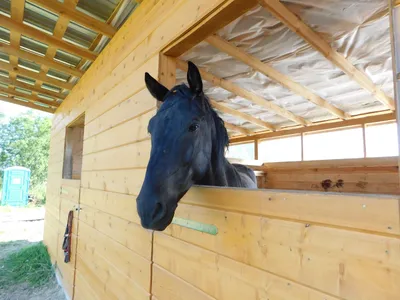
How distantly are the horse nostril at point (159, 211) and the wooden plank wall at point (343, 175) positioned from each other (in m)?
2.72

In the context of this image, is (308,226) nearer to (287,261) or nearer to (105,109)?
(287,261)

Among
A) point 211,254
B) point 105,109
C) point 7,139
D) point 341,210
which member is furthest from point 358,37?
point 7,139

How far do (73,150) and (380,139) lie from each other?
5369mm

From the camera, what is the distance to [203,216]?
125 centimetres

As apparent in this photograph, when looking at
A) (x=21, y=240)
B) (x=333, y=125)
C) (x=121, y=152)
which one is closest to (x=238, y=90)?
(x=121, y=152)

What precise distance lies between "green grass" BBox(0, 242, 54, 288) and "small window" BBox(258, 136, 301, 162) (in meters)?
4.78

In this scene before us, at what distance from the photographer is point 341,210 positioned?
70cm

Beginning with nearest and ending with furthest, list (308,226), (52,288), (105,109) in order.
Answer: (308,226), (105,109), (52,288)

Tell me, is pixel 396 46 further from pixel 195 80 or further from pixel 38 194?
pixel 38 194

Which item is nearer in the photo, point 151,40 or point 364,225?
point 364,225

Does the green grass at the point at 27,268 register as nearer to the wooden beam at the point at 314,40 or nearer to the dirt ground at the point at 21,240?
the dirt ground at the point at 21,240

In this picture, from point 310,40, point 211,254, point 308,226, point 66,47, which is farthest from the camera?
point 66,47

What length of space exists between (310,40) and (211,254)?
1.71 metres

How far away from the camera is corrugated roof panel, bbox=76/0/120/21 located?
2207 millimetres
